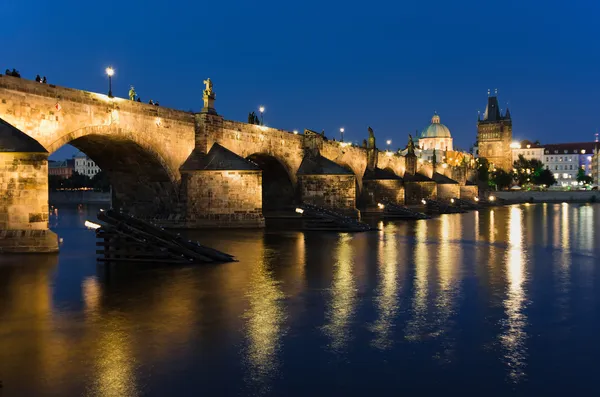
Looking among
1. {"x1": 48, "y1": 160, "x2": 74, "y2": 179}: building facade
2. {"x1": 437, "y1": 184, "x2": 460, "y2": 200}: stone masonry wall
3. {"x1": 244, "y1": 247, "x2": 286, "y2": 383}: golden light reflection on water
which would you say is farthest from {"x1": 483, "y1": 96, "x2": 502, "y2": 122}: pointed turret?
{"x1": 244, "y1": 247, "x2": 286, "y2": 383}: golden light reflection on water

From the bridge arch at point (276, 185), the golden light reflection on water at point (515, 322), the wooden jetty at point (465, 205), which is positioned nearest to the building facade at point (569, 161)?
the wooden jetty at point (465, 205)

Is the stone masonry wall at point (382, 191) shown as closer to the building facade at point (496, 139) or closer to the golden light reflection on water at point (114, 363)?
the golden light reflection on water at point (114, 363)

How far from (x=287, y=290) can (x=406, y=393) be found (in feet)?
20.6

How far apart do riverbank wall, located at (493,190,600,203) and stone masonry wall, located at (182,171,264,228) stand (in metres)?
75.2

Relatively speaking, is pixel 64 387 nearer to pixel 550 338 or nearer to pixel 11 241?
pixel 550 338

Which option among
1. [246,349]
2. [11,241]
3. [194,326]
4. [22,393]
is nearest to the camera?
[22,393]

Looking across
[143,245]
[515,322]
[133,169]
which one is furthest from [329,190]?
[515,322]

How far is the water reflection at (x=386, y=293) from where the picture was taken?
351 inches

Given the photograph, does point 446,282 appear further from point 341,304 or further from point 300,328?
point 300,328

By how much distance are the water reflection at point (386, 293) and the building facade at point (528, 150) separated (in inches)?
5841

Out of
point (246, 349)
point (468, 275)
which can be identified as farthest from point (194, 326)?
point (468, 275)

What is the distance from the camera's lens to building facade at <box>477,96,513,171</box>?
139 meters

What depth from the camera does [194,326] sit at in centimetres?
946

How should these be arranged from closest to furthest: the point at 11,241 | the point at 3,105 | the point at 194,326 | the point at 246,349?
1. the point at 246,349
2. the point at 194,326
3. the point at 11,241
4. the point at 3,105
